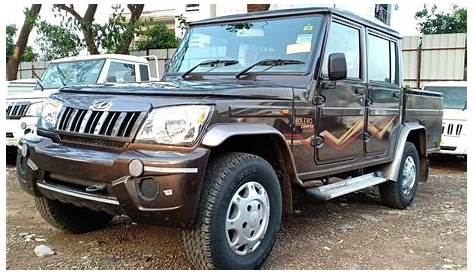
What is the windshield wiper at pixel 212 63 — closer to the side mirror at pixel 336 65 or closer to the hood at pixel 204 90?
the hood at pixel 204 90

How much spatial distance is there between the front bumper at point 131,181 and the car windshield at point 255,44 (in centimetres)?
151

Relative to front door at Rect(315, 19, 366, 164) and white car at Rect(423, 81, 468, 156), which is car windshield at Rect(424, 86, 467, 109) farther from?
front door at Rect(315, 19, 366, 164)

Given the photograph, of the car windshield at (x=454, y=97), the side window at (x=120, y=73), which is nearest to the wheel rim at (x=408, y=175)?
the car windshield at (x=454, y=97)

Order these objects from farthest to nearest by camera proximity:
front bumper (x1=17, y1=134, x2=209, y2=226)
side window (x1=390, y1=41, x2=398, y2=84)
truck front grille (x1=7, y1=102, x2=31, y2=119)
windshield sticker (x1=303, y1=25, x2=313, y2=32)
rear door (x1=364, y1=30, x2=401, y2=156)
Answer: truck front grille (x1=7, y1=102, x2=31, y2=119) → side window (x1=390, y1=41, x2=398, y2=84) → rear door (x1=364, y1=30, x2=401, y2=156) → windshield sticker (x1=303, y1=25, x2=313, y2=32) → front bumper (x1=17, y1=134, x2=209, y2=226)

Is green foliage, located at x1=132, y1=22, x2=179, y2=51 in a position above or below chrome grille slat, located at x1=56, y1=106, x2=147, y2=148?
above

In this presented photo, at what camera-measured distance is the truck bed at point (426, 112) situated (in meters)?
5.53

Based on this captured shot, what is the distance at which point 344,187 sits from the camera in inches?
168

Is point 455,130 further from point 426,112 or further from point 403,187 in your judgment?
point 403,187

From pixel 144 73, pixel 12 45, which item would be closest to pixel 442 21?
pixel 144 73

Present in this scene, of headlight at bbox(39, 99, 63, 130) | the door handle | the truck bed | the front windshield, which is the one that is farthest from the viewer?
the front windshield

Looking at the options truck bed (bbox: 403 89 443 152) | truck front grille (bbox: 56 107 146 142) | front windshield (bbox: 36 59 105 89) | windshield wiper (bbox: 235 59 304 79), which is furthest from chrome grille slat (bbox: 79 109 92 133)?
front windshield (bbox: 36 59 105 89)

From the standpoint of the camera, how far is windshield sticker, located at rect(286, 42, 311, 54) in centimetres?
390

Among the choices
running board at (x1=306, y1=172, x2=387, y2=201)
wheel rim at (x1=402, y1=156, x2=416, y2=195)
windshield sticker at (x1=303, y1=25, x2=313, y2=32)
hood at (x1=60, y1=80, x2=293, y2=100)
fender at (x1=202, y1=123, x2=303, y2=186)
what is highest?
windshield sticker at (x1=303, y1=25, x2=313, y2=32)

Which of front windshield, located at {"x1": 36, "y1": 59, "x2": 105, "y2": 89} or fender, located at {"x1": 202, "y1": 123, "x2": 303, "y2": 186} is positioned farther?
front windshield, located at {"x1": 36, "y1": 59, "x2": 105, "y2": 89}
